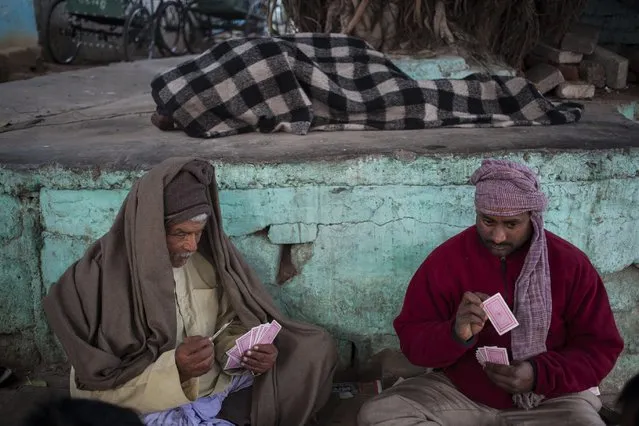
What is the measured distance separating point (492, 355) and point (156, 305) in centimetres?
120

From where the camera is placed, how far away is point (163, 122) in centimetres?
405

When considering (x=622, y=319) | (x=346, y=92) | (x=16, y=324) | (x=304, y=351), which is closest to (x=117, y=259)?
(x=304, y=351)

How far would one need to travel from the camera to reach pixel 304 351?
3.08 meters

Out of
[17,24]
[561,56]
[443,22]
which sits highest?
[443,22]

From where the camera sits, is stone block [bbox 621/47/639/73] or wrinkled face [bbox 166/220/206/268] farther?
stone block [bbox 621/47/639/73]

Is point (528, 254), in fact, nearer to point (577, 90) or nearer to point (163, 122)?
point (163, 122)

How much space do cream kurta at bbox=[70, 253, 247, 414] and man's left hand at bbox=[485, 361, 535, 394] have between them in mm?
1006

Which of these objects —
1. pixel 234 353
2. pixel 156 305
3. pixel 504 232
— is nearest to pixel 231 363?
pixel 234 353

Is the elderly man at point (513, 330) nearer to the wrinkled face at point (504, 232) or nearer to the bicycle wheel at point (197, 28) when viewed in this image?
the wrinkled face at point (504, 232)

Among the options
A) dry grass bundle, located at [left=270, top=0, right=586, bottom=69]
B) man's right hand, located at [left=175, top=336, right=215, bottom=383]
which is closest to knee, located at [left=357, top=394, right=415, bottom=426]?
man's right hand, located at [left=175, top=336, right=215, bottom=383]

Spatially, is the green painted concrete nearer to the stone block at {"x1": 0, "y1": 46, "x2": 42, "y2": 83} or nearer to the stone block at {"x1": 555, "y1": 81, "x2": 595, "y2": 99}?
the stone block at {"x1": 555, "y1": 81, "x2": 595, "y2": 99}

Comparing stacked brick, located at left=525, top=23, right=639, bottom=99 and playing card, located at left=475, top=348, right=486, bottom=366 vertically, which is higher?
stacked brick, located at left=525, top=23, right=639, bottom=99

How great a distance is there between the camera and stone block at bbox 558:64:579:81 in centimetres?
531

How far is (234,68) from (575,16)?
2.64 m
